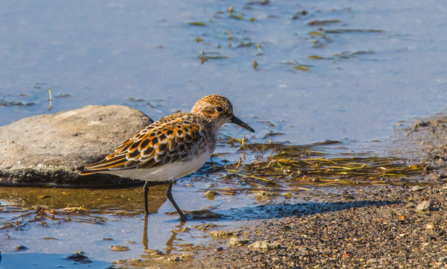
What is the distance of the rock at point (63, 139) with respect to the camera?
7.46 meters

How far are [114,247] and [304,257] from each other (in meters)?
2.02

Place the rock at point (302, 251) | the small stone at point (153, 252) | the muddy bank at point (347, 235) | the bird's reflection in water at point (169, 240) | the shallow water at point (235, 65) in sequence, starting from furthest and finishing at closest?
1. the shallow water at point (235, 65)
2. the bird's reflection in water at point (169, 240)
3. the small stone at point (153, 252)
4. the rock at point (302, 251)
5. the muddy bank at point (347, 235)

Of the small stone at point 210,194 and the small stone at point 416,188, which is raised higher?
the small stone at point 416,188

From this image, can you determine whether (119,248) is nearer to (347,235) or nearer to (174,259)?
(174,259)

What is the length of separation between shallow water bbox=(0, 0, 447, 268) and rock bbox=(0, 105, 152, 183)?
1.18ft

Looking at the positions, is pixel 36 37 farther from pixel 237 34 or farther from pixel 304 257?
pixel 304 257

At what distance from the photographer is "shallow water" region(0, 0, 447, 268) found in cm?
973

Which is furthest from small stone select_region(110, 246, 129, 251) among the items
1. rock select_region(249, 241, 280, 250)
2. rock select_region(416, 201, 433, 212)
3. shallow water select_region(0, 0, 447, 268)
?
rock select_region(416, 201, 433, 212)

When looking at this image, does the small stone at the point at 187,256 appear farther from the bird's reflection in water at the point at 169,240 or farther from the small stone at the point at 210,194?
the small stone at the point at 210,194

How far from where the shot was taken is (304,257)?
18.1 feet

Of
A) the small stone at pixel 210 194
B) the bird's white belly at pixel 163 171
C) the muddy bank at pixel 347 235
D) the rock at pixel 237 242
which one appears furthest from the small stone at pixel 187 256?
the small stone at pixel 210 194

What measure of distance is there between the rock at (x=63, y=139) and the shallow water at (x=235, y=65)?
361 millimetres

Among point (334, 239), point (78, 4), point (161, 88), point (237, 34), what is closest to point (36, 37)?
point (78, 4)

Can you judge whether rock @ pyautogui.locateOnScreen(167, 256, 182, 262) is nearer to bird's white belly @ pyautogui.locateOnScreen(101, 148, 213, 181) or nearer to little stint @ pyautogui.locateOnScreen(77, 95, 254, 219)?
little stint @ pyautogui.locateOnScreen(77, 95, 254, 219)
